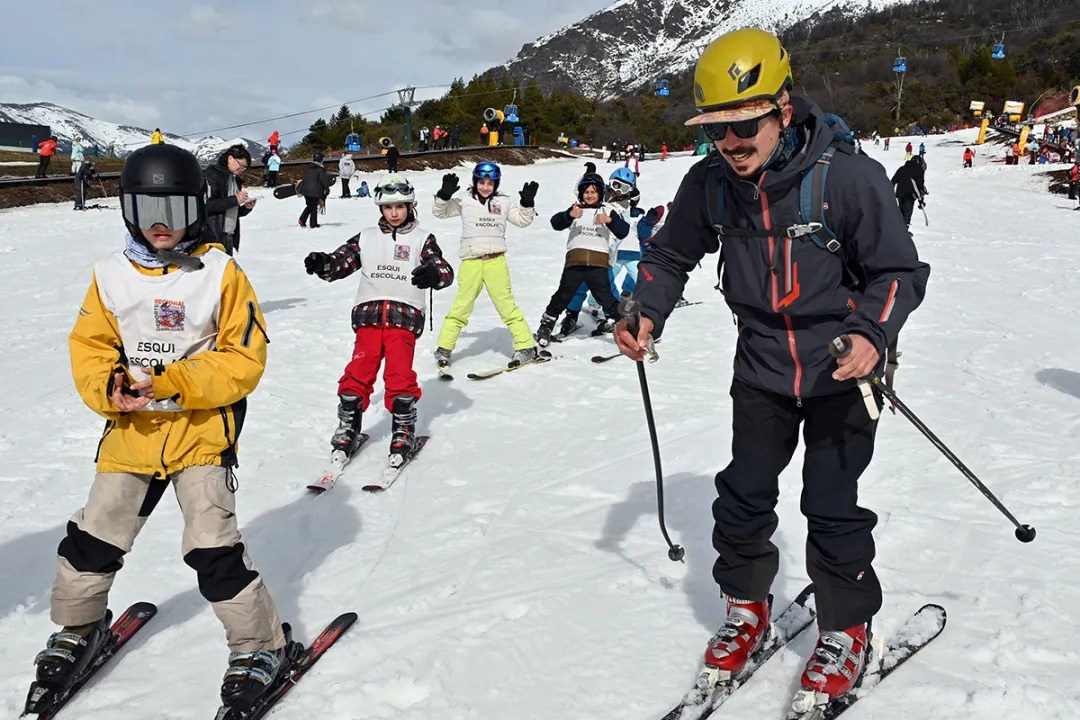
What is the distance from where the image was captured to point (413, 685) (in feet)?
10.3

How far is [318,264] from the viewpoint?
5551 millimetres

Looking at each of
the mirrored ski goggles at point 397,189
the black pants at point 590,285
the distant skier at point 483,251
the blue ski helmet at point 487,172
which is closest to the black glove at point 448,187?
the distant skier at point 483,251

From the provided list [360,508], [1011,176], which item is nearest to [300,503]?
[360,508]

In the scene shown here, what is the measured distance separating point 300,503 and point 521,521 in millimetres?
1474

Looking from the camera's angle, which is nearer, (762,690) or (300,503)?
(762,690)

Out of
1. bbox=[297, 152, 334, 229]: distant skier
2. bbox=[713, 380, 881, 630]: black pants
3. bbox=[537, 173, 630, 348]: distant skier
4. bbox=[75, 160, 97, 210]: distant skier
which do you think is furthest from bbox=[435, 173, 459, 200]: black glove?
bbox=[75, 160, 97, 210]: distant skier

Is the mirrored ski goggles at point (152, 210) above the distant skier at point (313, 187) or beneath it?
beneath

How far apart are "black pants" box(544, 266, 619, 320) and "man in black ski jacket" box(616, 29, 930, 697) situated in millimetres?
5915

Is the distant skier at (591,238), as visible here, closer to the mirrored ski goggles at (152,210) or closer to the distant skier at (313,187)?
the mirrored ski goggles at (152,210)

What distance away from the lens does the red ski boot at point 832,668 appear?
2801 millimetres

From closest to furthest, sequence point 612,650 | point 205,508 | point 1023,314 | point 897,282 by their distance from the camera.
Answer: point 897,282 < point 205,508 < point 612,650 < point 1023,314

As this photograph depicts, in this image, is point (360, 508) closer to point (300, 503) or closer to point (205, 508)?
point (300, 503)

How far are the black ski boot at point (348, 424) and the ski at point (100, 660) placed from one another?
2.04 metres

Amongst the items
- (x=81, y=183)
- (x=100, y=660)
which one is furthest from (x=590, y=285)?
(x=81, y=183)
